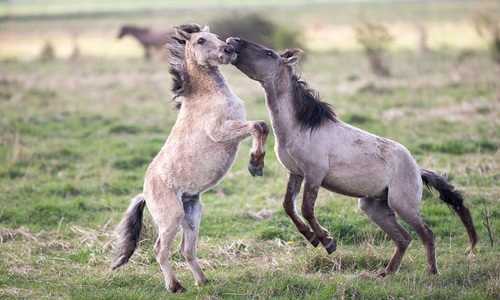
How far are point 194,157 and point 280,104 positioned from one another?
108 cm

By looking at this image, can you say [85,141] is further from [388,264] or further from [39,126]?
[388,264]

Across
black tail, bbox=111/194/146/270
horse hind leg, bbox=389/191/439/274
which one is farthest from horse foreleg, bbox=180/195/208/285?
horse hind leg, bbox=389/191/439/274

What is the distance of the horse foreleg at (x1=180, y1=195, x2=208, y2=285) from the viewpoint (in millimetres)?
6672

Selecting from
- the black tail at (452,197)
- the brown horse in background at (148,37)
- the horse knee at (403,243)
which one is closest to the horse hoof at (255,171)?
the horse knee at (403,243)

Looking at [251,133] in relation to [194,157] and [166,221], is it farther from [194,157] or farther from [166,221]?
[166,221]

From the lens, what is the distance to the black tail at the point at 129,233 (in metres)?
6.82

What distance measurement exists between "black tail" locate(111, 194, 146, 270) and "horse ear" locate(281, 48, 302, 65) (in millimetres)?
2119

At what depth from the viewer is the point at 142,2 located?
84.2 metres

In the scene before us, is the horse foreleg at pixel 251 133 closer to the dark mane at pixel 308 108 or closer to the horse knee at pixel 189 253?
the dark mane at pixel 308 108

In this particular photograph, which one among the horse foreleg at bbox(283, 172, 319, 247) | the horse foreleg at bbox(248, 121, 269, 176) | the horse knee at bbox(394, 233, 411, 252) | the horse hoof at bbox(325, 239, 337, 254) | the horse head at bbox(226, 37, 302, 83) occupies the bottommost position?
the horse hoof at bbox(325, 239, 337, 254)

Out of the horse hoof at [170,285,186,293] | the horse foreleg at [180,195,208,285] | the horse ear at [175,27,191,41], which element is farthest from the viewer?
the horse ear at [175,27,191,41]

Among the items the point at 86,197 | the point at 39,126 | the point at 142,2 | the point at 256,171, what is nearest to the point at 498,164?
the point at 256,171

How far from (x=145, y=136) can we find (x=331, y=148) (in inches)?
314

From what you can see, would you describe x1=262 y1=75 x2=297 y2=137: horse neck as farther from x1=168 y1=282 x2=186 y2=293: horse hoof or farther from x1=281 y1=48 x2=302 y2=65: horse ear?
x1=168 y1=282 x2=186 y2=293: horse hoof
